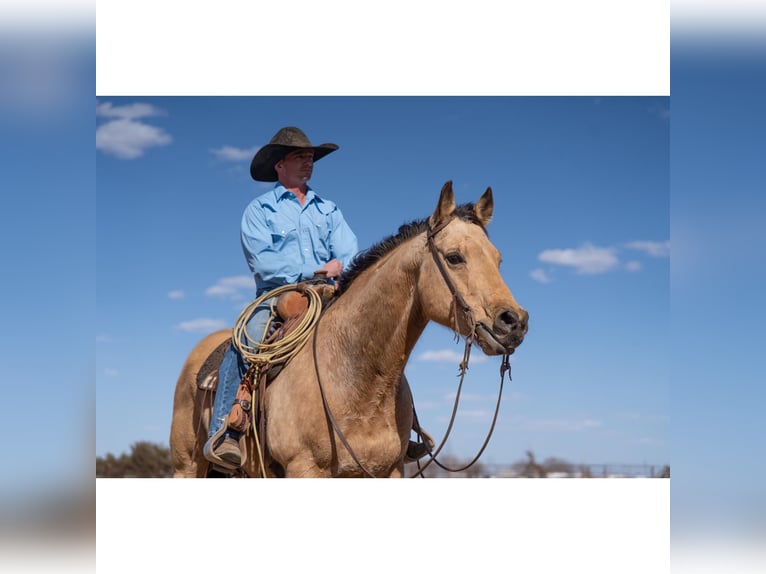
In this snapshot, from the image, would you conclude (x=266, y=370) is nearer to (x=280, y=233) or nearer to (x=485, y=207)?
(x=280, y=233)

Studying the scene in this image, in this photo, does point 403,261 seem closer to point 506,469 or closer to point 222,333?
point 222,333

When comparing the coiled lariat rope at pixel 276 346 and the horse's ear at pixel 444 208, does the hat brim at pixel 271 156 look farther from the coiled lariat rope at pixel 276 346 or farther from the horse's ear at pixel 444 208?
the horse's ear at pixel 444 208

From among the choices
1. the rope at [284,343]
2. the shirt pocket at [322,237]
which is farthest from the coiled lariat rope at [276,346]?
the shirt pocket at [322,237]

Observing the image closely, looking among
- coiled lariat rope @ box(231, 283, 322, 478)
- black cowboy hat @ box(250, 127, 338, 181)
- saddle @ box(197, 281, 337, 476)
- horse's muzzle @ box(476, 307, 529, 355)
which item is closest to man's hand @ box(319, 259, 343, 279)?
saddle @ box(197, 281, 337, 476)

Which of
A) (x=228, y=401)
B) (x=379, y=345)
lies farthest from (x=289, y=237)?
(x=379, y=345)

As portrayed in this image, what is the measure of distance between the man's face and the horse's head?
5.85 feet

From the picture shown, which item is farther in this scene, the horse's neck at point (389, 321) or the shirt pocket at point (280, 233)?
the shirt pocket at point (280, 233)

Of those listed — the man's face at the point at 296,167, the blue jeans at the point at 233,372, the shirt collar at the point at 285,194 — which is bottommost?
the blue jeans at the point at 233,372

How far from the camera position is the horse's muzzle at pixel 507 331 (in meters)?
4.70

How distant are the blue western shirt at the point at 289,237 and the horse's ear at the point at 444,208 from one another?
4.63ft

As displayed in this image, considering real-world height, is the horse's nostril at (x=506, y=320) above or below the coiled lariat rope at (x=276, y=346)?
above

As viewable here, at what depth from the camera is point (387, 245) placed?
19.1 feet
